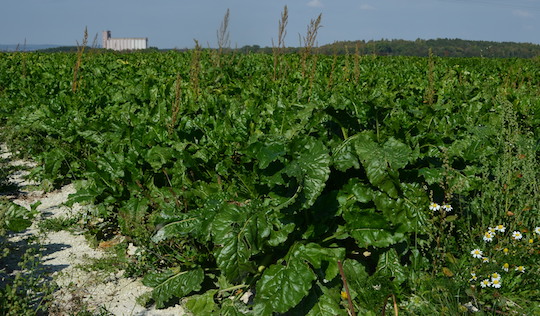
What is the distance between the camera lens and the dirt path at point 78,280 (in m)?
3.65

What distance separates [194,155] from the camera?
161 inches

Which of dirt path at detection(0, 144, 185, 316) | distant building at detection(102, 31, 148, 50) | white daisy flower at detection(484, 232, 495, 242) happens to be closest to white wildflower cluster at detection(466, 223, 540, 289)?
white daisy flower at detection(484, 232, 495, 242)

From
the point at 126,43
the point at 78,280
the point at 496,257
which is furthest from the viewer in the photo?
the point at 126,43

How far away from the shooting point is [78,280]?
13.1 feet

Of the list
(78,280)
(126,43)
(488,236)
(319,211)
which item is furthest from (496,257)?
(126,43)

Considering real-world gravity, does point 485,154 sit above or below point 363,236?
above

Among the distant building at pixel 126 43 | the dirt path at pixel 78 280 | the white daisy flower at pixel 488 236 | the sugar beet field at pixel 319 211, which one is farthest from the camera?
the distant building at pixel 126 43

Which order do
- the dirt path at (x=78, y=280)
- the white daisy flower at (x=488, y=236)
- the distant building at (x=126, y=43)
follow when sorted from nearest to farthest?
the white daisy flower at (x=488, y=236), the dirt path at (x=78, y=280), the distant building at (x=126, y=43)

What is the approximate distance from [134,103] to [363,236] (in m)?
3.50

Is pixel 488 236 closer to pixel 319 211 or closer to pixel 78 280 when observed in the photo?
pixel 319 211

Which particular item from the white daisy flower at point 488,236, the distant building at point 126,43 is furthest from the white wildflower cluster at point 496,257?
the distant building at point 126,43

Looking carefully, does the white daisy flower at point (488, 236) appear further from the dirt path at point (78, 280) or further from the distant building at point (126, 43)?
the distant building at point (126, 43)

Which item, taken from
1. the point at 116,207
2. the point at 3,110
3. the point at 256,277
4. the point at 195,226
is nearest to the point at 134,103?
the point at 116,207

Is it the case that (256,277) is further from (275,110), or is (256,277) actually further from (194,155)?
(275,110)
